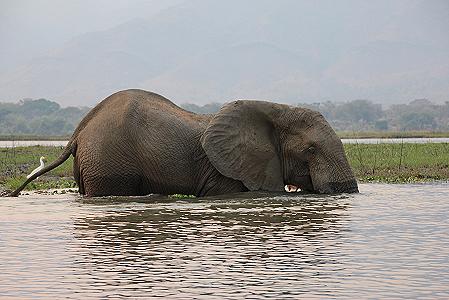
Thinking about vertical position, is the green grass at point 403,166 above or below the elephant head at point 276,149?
below

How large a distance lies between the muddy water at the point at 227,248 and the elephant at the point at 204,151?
57 cm

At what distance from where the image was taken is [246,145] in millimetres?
18109

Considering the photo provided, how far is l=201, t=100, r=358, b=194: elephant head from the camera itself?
1770 cm

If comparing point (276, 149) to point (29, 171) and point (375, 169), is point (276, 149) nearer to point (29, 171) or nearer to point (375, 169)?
point (375, 169)

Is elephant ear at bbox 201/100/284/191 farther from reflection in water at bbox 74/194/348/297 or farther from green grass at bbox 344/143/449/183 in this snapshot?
green grass at bbox 344/143/449/183

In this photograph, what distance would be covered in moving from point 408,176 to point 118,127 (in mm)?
8766

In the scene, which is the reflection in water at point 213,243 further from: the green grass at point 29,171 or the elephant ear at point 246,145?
the green grass at point 29,171

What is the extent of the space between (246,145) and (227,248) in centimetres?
701

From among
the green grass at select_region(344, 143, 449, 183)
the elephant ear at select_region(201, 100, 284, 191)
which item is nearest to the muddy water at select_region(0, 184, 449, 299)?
the elephant ear at select_region(201, 100, 284, 191)

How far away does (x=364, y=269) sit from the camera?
968cm

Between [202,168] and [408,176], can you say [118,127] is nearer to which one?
[202,168]

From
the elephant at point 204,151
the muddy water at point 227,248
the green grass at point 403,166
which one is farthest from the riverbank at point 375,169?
the muddy water at point 227,248

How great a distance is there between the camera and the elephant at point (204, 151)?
57.8ft

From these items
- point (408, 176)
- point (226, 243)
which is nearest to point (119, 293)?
point (226, 243)
